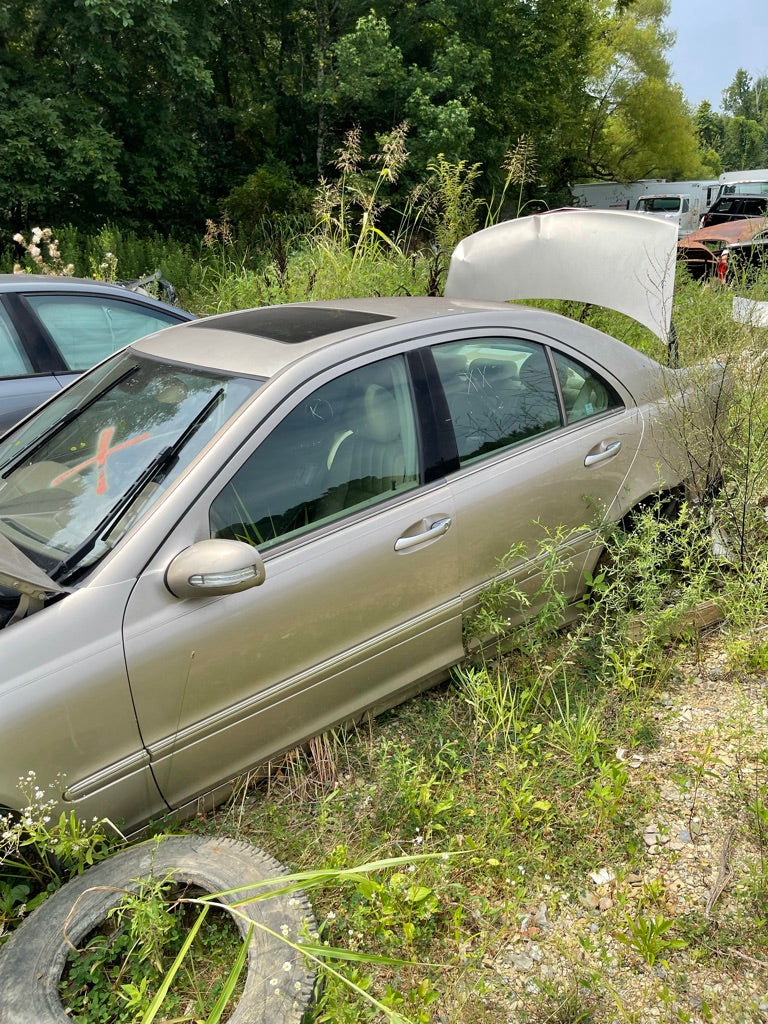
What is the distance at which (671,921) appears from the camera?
2016 mm

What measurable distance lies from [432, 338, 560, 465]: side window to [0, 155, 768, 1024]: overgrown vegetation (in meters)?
0.49

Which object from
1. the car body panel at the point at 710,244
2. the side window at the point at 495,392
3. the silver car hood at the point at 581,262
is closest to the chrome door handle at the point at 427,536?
the side window at the point at 495,392

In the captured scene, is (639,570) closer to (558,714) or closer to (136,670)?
(558,714)

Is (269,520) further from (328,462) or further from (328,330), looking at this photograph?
(328,330)

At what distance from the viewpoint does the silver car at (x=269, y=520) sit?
214 centimetres

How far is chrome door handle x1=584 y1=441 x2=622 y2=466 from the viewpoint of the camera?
3338 millimetres

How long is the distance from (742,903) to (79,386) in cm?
294

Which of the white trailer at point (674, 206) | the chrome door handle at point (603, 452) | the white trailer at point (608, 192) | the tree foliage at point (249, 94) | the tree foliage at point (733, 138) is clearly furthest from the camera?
the tree foliage at point (733, 138)

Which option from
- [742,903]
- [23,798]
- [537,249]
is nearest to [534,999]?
[742,903]

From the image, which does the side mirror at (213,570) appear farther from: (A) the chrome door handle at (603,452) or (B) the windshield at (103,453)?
(A) the chrome door handle at (603,452)

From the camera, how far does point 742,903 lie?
2.23 m

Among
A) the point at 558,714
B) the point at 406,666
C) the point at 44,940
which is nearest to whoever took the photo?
the point at 44,940

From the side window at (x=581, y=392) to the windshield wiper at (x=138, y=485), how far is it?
5.02 feet

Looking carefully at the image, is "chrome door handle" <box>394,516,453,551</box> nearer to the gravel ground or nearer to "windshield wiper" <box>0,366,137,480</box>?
the gravel ground
